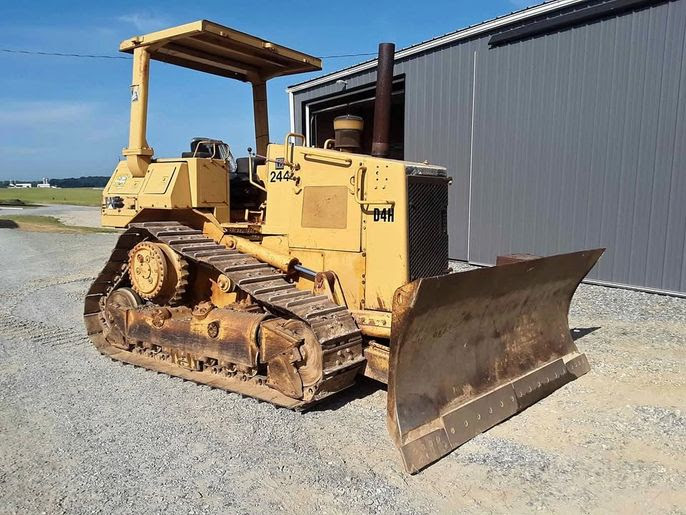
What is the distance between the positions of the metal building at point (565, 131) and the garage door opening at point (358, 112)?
1948mm

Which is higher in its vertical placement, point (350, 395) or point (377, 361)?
point (377, 361)

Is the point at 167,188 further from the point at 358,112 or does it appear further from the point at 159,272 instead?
the point at 358,112

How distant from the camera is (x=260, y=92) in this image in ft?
24.3

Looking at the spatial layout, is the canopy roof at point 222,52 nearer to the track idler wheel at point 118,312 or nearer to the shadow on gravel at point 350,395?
the track idler wheel at point 118,312

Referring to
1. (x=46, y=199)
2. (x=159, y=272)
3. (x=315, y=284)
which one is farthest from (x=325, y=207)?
(x=46, y=199)

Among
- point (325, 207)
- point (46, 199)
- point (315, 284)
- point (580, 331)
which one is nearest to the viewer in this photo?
point (315, 284)

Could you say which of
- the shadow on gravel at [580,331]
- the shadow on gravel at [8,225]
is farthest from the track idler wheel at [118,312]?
the shadow on gravel at [8,225]

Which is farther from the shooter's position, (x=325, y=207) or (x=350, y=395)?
(x=325, y=207)

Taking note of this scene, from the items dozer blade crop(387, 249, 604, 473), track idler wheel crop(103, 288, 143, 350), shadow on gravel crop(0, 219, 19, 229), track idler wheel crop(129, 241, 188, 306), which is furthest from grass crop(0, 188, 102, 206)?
dozer blade crop(387, 249, 604, 473)

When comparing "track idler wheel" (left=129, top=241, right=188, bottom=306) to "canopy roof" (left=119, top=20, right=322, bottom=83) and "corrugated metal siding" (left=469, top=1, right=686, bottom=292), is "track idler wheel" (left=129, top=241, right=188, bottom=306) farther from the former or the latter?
"corrugated metal siding" (left=469, top=1, right=686, bottom=292)

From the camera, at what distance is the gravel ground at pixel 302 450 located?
3.49 metres

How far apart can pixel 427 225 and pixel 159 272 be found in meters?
2.79

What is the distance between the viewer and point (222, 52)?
651 cm

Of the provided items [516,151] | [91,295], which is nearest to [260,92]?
[91,295]
